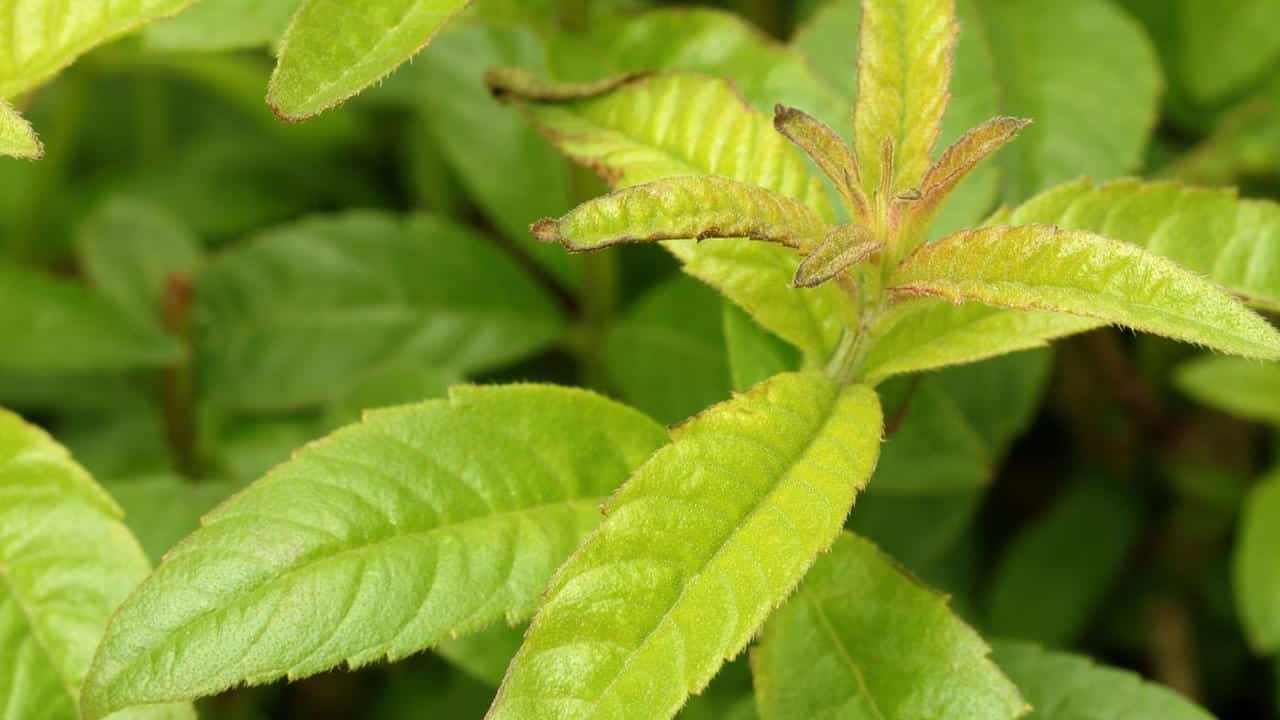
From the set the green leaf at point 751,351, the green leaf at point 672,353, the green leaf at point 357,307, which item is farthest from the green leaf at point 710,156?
the green leaf at point 357,307

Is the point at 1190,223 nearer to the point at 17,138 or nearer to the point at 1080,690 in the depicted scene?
the point at 1080,690

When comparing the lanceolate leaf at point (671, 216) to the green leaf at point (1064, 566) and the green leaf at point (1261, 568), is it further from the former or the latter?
the green leaf at point (1064, 566)

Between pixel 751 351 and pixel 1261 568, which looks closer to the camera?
pixel 751 351

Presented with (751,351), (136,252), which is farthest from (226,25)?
(751,351)

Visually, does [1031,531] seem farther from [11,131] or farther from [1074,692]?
[11,131]

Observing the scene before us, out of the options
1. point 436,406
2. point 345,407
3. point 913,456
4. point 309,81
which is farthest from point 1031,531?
point 309,81

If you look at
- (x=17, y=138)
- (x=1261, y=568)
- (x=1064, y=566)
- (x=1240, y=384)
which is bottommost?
(x=1064, y=566)

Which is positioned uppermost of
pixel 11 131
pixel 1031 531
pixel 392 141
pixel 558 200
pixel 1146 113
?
pixel 11 131
